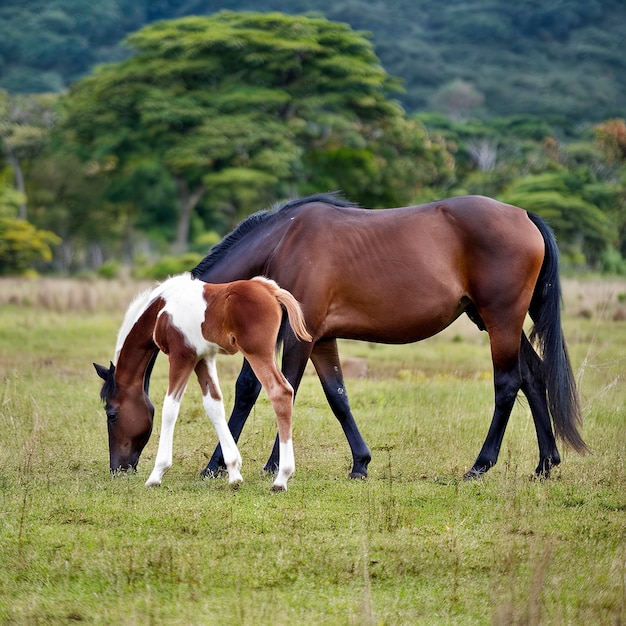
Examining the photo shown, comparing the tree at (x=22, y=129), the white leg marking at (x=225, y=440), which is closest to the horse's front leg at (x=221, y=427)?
the white leg marking at (x=225, y=440)

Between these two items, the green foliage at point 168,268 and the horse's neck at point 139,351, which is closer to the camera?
the horse's neck at point 139,351

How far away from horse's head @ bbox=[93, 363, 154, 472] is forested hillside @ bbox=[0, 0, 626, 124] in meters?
68.7

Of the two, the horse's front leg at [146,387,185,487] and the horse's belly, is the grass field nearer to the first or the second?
the horse's front leg at [146,387,185,487]

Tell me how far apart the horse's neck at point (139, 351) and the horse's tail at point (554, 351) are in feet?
9.42

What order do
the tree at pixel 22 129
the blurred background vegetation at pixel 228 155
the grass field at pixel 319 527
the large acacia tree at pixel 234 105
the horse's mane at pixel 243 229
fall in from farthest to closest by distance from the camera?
the tree at pixel 22 129
the blurred background vegetation at pixel 228 155
the large acacia tree at pixel 234 105
the horse's mane at pixel 243 229
the grass field at pixel 319 527

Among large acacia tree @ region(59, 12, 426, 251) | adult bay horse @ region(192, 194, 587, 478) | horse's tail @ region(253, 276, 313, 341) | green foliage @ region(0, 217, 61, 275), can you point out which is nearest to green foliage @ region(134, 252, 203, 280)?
large acacia tree @ region(59, 12, 426, 251)

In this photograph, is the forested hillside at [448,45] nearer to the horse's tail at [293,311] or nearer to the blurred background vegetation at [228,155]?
the blurred background vegetation at [228,155]

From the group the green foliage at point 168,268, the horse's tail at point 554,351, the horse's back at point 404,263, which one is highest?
the horse's back at point 404,263

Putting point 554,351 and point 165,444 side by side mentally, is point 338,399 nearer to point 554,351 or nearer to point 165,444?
point 165,444

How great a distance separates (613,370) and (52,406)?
643 centimetres

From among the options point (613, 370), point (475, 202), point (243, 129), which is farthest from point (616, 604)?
point (243, 129)

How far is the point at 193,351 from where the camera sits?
7086 millimetres

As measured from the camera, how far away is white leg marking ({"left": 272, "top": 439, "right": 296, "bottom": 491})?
6898mm

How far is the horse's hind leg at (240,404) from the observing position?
24.9ft
